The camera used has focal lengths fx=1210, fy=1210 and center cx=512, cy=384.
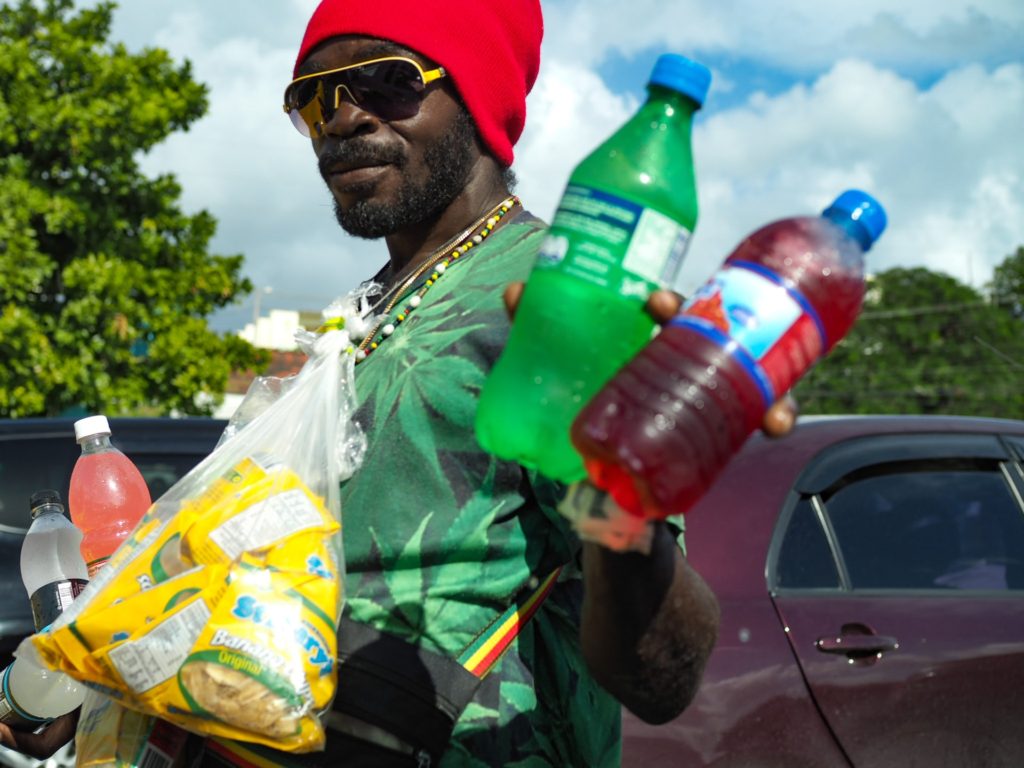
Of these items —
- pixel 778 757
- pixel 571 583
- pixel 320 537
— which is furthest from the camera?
pixel 778 757

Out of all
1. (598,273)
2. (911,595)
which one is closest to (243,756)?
(598,273)

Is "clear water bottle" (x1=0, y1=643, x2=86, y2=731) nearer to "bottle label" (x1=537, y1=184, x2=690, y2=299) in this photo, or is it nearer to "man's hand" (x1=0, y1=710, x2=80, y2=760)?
"man's hand" (x1=0, y1=710, x2=80, y2=760)

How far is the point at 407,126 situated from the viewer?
2.17 meters

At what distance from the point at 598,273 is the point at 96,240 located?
1559 cm

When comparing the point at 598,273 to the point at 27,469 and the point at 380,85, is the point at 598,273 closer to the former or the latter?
the point at 380,85

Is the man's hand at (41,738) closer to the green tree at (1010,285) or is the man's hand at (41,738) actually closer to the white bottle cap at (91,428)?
the white bottle cap at (91,428)

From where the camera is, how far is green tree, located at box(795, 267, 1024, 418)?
60094mm

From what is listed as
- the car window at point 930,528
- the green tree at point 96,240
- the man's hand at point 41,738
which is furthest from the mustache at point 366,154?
the green tree at point 96,240

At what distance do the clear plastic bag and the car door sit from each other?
7.59ft

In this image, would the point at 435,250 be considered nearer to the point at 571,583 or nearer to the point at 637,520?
the point at 571,583

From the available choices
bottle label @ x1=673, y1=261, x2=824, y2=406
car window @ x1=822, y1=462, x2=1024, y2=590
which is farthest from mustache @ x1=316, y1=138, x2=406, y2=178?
car window @ x1=822, y1=462, x2=1024, y2=590

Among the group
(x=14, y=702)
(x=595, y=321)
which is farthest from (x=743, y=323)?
(x=14, y=702)

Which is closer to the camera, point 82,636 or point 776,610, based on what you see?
point 82,636

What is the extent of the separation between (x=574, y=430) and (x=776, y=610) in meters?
2.58
